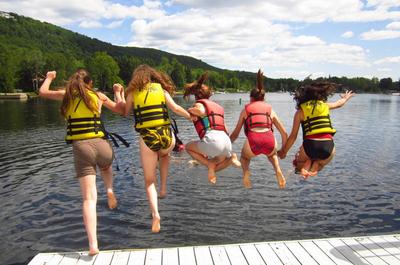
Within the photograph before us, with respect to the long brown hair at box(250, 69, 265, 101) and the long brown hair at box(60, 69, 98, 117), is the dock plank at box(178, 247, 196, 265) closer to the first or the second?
the long brown hair at box(60, 69, 98, 117)

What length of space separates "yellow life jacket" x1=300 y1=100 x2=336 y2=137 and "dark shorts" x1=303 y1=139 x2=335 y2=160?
8.6 inches

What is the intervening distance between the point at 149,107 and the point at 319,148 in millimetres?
3877

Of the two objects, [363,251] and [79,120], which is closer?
[79,120]

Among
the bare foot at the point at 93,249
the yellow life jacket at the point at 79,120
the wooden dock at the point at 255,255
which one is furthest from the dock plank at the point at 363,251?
the yellow life jacket at the point at 79,120

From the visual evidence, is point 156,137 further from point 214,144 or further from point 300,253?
point 300,253

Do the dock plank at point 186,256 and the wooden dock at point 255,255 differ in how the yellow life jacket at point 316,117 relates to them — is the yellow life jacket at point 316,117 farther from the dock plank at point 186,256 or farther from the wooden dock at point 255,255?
the dock plank at point 186,256

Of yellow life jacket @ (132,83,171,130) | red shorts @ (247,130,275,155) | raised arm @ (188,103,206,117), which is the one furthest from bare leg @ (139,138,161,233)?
red shorts @ (247,130,275,155)

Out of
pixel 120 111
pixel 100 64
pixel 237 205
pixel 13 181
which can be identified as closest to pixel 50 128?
pixel 13 181

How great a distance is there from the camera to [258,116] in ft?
26.1

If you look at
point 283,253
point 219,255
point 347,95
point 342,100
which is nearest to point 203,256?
point 219,255

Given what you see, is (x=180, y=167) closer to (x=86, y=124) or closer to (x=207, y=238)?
(x=207, y=238)

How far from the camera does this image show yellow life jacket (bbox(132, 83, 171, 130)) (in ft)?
22.1

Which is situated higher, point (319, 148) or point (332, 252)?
point (319, 148)

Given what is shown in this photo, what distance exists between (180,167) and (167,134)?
1400cm
